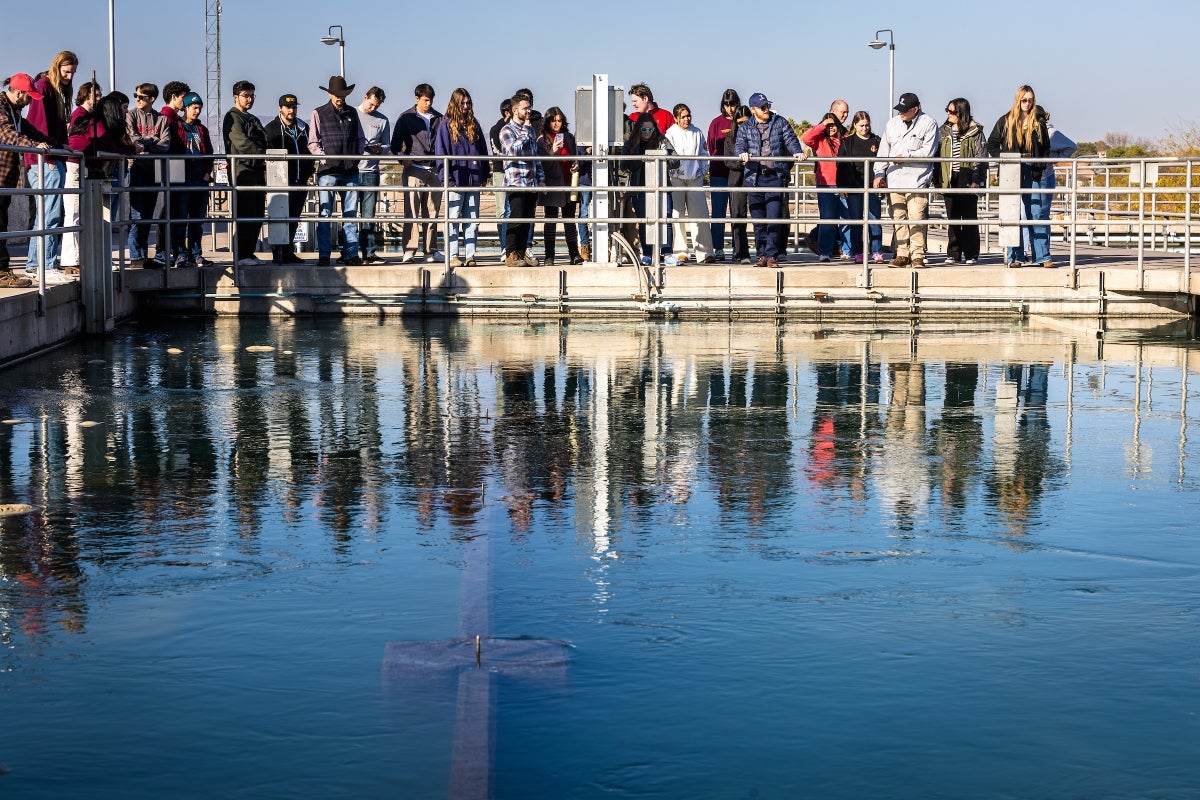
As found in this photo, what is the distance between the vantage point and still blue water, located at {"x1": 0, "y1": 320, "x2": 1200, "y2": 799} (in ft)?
14.1

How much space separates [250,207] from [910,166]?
7097mm

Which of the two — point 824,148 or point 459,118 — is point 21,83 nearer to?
point 459,118

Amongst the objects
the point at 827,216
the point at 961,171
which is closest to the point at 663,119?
the point at 827,216

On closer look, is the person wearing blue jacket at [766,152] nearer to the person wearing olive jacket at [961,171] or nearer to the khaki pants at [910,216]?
the khaki pants at [910,216]

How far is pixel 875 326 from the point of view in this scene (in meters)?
17.1

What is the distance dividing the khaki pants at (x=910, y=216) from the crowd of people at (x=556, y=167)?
0.8 inches

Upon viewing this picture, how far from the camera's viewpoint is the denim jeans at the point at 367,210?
63.2 ft

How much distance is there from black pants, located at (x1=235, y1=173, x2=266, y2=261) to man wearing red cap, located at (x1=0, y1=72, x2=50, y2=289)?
4.00 meters

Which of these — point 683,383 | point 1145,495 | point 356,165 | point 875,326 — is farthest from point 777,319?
point 1145,495

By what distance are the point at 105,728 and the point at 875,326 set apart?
13299 millimetres

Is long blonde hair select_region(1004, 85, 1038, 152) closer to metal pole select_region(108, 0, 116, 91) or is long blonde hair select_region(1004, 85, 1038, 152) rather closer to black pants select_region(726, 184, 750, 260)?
black pants select_region(726, 184, 750, 260)

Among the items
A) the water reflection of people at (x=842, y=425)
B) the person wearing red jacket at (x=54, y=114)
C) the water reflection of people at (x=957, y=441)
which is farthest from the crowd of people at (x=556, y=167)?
the water reflection of people at (x=957, y=441)

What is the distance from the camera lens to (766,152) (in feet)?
63.6

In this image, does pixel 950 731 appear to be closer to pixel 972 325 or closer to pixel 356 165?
pixel 972 325
